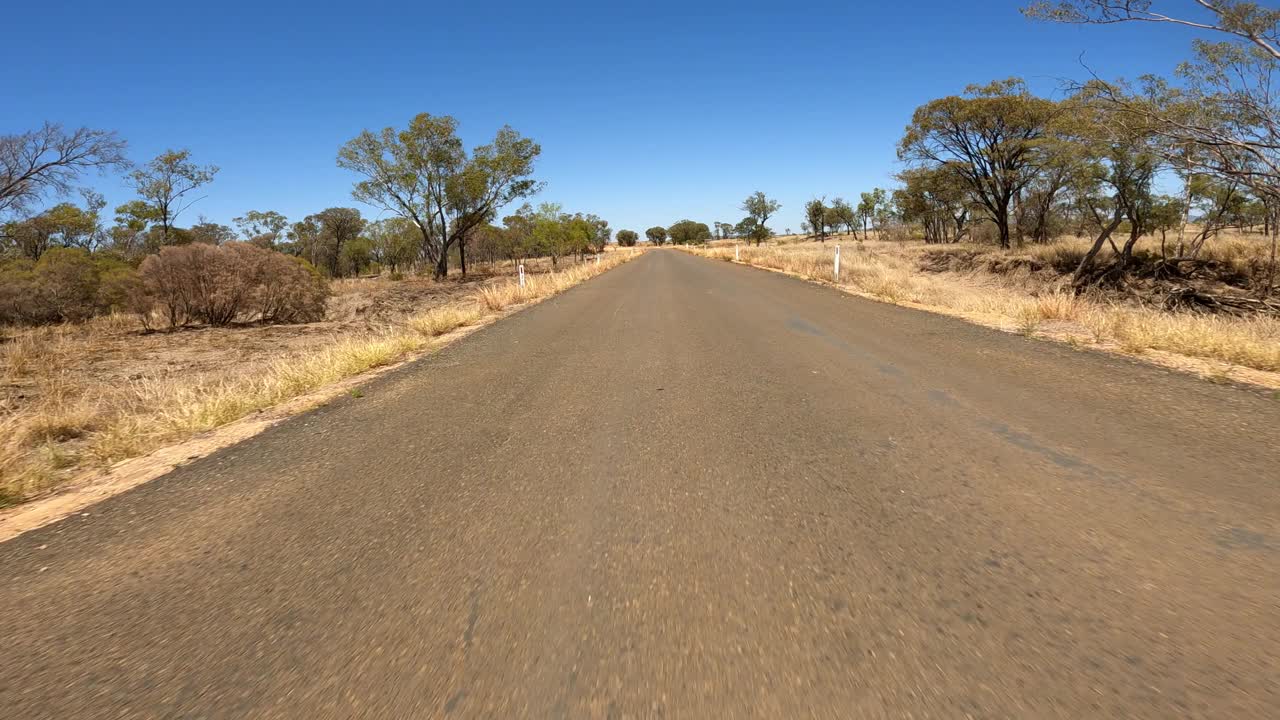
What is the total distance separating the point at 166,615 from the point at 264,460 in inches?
79.6

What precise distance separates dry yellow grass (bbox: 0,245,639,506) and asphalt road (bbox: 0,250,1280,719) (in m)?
0.89

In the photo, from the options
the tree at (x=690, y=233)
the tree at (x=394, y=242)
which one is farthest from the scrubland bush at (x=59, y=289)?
the tree at (x=690, y=233)

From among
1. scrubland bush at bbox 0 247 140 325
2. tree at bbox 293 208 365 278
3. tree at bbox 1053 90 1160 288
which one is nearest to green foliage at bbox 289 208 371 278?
tree at bbox 293 208 365 278

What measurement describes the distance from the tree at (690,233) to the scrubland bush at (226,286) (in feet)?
478

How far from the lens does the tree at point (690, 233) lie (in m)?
162

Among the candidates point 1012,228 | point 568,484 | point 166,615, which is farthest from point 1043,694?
point 1012,228

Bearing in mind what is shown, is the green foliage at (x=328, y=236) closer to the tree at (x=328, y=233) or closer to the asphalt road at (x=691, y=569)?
the tree at (x=328, y=233)

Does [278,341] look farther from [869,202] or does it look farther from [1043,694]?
[869,202]

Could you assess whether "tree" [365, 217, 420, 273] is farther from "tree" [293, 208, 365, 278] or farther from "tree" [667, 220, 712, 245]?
"tree" [667, 220, 712, 245]

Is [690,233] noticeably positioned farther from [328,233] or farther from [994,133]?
[994,133]

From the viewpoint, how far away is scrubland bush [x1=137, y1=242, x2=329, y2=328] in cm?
1503

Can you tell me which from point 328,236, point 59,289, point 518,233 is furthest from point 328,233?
point 59,289

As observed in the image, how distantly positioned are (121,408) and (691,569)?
23.2 ft

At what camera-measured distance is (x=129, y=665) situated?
6.24 feet
